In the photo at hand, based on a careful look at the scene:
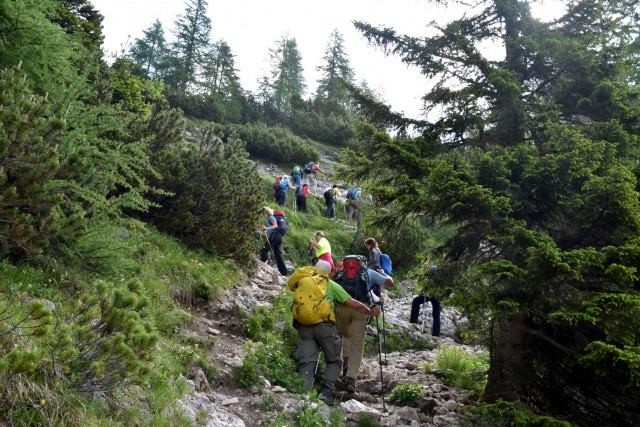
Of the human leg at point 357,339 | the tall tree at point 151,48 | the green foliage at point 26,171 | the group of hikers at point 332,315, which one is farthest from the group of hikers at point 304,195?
the tall tree at point 151,48

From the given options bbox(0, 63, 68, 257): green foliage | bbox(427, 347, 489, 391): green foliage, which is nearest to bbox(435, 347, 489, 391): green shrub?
bbox(427, 347, 489, 391): green foliage

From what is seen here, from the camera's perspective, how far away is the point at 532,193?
630 cm

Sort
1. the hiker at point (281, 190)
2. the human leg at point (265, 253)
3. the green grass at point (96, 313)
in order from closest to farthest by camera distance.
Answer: the green grass at point (96, 313), the human leg at point (265, 253), the hiker at point (281, 190)

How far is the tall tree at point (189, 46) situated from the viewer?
42188 mm

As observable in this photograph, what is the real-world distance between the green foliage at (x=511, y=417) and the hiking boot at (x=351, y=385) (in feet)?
6.68

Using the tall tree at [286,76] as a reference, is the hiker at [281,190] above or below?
below

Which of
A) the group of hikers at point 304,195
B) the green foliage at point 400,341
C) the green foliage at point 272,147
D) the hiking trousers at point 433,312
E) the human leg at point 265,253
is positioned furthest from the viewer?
the green foliage at point 272,147

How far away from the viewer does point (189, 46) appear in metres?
43.8

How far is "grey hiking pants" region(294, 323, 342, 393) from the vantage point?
6.86 meters

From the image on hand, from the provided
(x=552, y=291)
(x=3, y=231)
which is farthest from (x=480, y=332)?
(x=3, y=231)

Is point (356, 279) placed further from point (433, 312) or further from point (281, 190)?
point (281, 190)

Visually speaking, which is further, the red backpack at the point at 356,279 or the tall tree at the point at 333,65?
the tall tree at the point at 333,65

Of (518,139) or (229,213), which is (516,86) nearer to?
(518,139)

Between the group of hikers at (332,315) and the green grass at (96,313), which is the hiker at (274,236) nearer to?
the group of hikers at (332,315)
